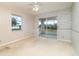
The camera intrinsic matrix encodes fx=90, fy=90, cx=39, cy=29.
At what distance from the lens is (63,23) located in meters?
4.67

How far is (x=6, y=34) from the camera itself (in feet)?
12.8

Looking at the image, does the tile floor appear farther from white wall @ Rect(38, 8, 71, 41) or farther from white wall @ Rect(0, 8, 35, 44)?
white wall @ Rect(38, 8, 71, 41)

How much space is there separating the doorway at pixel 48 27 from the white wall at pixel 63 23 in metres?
0.23

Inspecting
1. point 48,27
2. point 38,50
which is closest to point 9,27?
point 38,50

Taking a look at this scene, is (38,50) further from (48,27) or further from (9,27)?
(48,27)

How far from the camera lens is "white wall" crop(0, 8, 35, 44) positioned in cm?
368

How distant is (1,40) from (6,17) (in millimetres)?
1002

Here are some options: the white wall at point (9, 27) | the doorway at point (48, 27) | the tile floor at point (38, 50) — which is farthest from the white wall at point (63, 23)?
the white wall at point (9, 27)

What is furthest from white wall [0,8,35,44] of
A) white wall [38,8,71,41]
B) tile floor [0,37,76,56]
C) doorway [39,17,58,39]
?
white wall [38,8,71,41]

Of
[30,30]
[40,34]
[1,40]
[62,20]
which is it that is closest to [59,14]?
[62,20]

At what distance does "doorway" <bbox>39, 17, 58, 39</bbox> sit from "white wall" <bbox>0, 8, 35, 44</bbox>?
2.49ft

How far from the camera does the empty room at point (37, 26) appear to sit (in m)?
3.65

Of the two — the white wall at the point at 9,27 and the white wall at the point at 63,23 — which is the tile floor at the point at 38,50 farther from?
the white wall at the point at 63,23

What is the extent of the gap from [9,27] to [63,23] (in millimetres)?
2680
